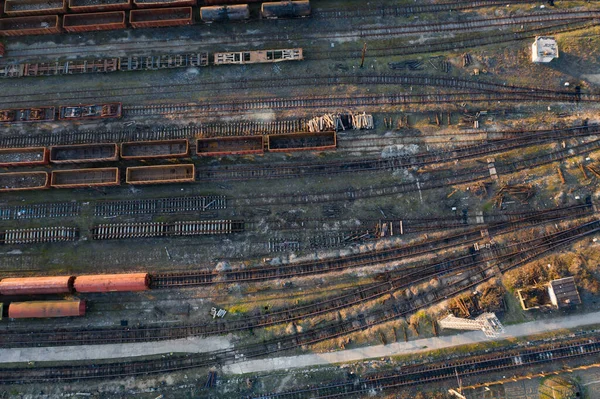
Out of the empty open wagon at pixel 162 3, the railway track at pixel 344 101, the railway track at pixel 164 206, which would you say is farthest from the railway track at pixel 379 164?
the empty open wagon at pixel 162 3

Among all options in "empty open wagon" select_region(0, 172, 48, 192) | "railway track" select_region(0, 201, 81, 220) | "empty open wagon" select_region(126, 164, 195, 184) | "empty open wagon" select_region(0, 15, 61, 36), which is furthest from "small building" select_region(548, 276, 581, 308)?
"empty open wagon" select_region(0, 15, 61, 36)

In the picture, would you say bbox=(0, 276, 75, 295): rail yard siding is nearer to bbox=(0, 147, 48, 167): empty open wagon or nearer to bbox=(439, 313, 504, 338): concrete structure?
bbox=(0, 147, 48, 167): empty open wagon

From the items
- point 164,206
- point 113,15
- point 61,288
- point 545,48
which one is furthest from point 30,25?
point 545,48

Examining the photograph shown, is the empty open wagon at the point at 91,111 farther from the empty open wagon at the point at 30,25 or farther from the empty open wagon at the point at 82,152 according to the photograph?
the empty open wagon at the point at 30,25

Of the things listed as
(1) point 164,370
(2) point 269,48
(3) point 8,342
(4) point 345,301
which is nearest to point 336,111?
(2) point 269,48

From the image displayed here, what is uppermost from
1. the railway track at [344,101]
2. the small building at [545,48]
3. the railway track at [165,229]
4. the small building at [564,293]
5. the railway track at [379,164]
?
the small building at [545,48]

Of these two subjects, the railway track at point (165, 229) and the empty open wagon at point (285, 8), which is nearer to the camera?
the railway track at point (165, 229)

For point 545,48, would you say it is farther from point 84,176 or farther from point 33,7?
point 33,7

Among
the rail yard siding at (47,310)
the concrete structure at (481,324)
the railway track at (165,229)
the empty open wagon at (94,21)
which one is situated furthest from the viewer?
the empty open wagon at (94,21)
